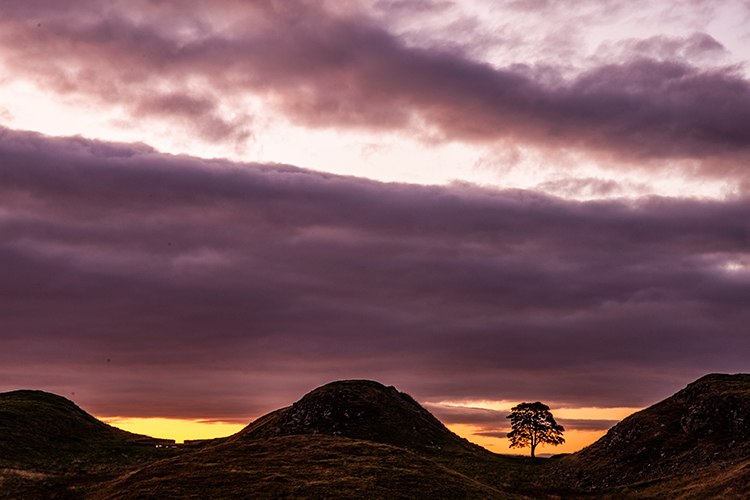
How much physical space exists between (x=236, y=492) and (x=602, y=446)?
247ft

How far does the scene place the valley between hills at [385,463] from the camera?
8056 centimetres

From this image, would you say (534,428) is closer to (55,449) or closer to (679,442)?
(679,442)

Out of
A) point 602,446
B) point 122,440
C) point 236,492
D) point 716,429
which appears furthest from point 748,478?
point 122,440

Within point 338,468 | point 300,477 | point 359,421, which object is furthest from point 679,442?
point 359,421

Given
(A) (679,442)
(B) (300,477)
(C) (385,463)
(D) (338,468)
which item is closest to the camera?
(B) (300,477)

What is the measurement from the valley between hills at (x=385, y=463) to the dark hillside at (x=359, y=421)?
52cm

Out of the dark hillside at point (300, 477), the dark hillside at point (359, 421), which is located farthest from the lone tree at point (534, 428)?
the dark hillside at point (300, 477)

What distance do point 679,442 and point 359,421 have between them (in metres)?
74.9

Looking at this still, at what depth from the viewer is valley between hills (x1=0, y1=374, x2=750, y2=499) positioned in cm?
8056

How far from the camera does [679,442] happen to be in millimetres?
98562

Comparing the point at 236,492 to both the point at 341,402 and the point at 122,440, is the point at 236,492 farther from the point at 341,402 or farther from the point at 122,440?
the point at 122,440

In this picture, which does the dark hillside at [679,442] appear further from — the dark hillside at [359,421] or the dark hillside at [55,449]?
the dark hillside at [55,449]

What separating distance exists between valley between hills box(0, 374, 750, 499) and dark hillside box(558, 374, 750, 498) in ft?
0.87

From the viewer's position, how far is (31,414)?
159 m
